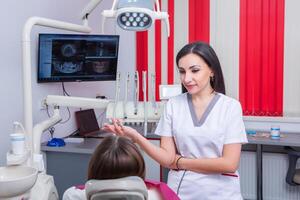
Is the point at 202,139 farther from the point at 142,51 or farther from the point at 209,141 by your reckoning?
the point at 142,51

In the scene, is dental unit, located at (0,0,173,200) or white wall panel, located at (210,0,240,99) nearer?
dental unit, located at (0,0,173,200)

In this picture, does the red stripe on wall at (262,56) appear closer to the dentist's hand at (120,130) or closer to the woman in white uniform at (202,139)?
the woman in white uniform at (202,139)

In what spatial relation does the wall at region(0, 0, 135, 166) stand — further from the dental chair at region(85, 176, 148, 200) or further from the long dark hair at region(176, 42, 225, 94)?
the dental chair at region(85, 176, 148, 200)

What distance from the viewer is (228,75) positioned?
11.3 ft

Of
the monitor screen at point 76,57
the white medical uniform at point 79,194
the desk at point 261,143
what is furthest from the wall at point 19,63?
the desk at point 261,143

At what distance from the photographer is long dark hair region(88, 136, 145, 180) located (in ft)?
3.16

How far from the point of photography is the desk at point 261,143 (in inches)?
112

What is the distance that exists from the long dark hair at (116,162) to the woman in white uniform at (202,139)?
0.42 metres

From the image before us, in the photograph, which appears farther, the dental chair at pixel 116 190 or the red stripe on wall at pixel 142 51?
the red stripe on wall at pixel 142 51

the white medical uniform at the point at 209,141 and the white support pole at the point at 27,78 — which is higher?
the white support pole at the point at 27,78


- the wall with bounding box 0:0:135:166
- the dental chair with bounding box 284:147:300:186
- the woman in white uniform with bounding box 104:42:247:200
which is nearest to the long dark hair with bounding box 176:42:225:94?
the woman in white uniform with bounding box 104:42:247:200

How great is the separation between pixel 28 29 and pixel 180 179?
1155mm

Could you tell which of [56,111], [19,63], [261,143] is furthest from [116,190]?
[261,143]

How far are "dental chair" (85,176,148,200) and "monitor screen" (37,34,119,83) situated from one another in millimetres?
1841
